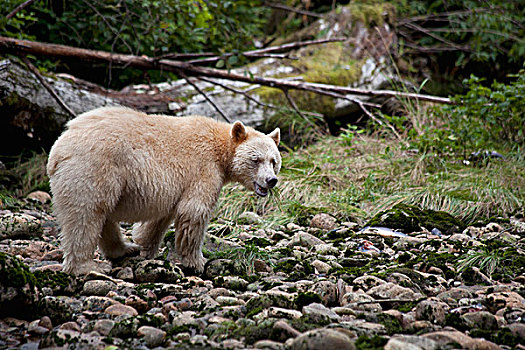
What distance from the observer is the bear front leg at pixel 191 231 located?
13.3ft

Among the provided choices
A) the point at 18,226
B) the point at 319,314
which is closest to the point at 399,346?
the point at 319,314

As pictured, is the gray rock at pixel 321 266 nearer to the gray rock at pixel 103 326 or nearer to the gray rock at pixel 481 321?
the gray rock at pixel 481 321

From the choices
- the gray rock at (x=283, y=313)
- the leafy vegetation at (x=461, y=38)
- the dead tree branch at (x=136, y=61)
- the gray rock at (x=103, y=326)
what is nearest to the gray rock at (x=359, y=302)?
the gray rock at (x=283, y=313)

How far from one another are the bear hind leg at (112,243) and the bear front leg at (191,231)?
0.54 metres

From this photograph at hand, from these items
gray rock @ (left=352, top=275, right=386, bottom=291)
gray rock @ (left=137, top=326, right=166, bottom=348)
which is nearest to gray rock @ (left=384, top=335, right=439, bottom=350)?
gray rock @ (left=352, top=275, right=386, bottom=291)

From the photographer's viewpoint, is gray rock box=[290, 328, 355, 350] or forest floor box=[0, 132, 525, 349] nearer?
Answer: gray rock box=[290, 328, 355, 350]

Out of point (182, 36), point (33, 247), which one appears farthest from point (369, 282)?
point (182, 36)

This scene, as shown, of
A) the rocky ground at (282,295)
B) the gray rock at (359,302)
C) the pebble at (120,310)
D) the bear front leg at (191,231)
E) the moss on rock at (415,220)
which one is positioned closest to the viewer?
the rocky ground at (282,295)

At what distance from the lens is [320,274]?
4047mm

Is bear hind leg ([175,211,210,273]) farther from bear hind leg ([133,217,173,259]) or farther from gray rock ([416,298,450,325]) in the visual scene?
gray rock ([416,298,450,325])

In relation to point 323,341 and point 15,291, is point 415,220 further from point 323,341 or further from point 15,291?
point 15,291

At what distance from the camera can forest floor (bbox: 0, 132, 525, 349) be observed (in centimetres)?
265

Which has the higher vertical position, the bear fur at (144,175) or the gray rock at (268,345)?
the bear fur at (144,175)

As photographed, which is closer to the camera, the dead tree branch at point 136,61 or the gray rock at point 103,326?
the gray rock at point 103,326
